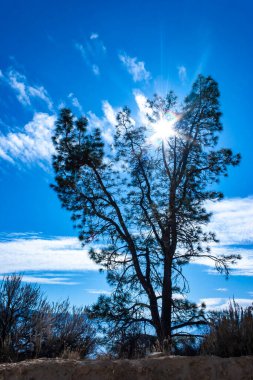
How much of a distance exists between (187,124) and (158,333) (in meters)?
7.87

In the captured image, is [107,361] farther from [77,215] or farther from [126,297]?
[77,215]

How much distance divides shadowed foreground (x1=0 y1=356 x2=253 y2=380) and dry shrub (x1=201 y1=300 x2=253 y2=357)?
24.3 inches

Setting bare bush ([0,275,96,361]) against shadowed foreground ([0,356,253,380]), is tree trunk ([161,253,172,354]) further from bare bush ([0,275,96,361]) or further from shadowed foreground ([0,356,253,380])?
shadowed foreground ([0,356,253,380])

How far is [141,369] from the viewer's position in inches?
225

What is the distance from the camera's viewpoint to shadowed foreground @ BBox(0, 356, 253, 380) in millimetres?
5598

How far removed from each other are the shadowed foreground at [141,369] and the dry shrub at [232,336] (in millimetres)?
616

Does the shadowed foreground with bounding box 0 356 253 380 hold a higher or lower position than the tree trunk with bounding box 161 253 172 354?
lower

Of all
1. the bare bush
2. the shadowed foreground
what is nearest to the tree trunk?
the bare bush

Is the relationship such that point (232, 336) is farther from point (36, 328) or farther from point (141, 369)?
point (36, 328)

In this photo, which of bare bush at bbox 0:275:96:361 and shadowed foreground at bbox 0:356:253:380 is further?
bare bush at bbox 0:275:96:361

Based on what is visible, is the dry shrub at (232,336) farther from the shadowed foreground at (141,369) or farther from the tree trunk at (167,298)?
the tree trunk at (167,298)

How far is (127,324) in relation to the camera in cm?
1252

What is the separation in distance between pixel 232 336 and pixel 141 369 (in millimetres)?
1851

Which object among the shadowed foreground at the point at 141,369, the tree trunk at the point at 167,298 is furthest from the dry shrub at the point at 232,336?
the tree trunk at the point at 167,298
